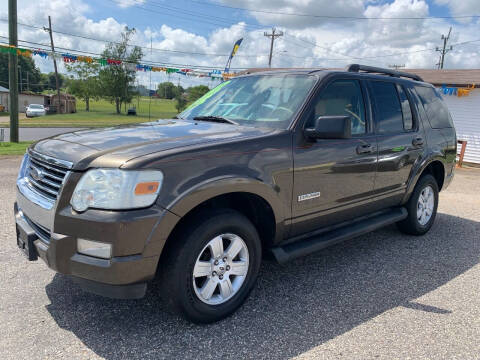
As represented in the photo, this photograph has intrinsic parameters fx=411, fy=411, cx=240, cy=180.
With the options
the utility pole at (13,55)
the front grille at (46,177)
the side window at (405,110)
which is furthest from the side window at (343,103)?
the utility pole at (13,55)

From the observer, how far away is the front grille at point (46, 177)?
105 inches

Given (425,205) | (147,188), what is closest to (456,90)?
(425,205)

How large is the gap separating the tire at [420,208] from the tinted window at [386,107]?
3.13 ft

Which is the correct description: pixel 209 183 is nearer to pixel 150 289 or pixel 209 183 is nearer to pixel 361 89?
pixel 150 289

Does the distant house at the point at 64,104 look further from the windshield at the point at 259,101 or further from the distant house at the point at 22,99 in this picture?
the windshield at the point at 259,101

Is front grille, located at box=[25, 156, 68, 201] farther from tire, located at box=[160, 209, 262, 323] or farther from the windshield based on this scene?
the windshield

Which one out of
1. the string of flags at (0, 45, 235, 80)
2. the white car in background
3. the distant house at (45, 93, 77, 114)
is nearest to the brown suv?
the string of flags at (0, 45, 235, 80)

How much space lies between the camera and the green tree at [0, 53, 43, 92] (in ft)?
278

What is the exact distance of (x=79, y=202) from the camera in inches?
98.7

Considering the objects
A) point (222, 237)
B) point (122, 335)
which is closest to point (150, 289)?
point (122, 335)

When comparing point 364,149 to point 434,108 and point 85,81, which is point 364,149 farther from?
point 85,81

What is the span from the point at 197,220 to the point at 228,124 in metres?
1.13

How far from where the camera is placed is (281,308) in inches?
129

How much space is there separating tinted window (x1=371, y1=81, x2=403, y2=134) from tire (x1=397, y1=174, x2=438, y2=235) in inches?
37.6
